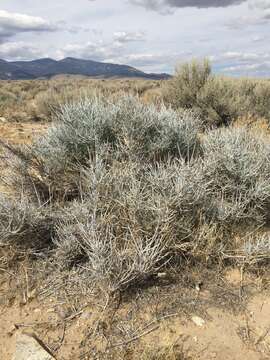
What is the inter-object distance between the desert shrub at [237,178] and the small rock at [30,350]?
1943mm

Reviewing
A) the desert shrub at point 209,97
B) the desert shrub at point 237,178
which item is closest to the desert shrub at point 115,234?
the desert shrub at point 237,178

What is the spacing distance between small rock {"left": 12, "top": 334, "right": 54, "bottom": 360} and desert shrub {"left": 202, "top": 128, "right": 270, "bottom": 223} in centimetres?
194

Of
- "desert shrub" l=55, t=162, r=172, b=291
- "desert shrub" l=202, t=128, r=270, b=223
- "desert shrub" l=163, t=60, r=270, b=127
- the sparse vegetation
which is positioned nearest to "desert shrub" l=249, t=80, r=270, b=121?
"desert shrub" l=163, t=60, r=270, b=127

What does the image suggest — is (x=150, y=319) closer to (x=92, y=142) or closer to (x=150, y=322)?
(x=150, y=322)

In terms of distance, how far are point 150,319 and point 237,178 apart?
6.32 feet

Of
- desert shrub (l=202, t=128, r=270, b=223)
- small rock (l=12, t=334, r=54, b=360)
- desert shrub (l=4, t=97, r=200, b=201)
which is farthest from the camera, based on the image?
desert shrub (l=4, t=97, r=200, b=201)

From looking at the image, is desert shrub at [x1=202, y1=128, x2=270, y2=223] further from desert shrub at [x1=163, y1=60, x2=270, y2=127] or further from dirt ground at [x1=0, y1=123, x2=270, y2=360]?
desert shrub at [x1=163, y1=60, x2=270, y2=127]

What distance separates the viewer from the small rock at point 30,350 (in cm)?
240

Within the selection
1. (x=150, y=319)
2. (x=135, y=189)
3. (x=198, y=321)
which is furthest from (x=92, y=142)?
(x=198, y=321)

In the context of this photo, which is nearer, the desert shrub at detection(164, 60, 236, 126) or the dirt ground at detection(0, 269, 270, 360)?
the dirt ground at detection(0, 269, 270, 360)

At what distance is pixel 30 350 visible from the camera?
2.44m

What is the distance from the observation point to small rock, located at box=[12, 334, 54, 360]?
2.40 meters

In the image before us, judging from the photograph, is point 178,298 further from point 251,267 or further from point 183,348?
point 251,267

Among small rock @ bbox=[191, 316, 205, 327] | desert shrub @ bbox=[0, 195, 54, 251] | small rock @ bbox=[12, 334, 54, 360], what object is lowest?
small rock @ bbox=[191, 316, 205, 327]
